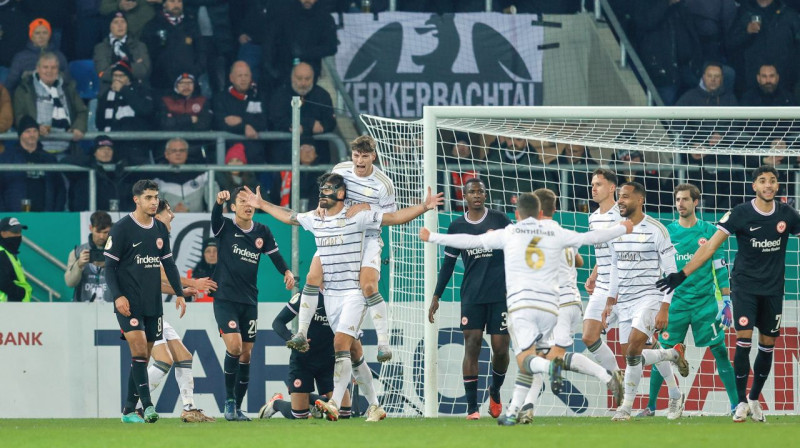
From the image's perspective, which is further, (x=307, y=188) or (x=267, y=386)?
(x=307, y=188)

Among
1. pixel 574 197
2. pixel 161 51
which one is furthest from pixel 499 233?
pixel 161 51

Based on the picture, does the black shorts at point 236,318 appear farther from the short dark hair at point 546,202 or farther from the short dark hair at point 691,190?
the short dark hair at point 691,190

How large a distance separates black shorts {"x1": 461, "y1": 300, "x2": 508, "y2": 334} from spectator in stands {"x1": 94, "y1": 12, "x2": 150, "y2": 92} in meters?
6.34

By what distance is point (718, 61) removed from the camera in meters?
17.8

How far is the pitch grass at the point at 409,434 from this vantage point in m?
8.84

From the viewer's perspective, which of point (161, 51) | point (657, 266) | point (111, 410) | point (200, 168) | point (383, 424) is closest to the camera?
point (383, 424)

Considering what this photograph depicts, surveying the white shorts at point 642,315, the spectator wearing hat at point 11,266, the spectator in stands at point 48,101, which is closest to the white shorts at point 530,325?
the white shorts at point 642,315

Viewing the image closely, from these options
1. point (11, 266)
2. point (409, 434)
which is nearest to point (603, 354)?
point (409, 434)

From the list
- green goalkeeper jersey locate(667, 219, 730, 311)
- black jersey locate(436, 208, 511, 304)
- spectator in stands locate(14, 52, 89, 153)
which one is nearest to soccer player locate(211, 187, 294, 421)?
black jersey locate(436, 208, 511, 304)

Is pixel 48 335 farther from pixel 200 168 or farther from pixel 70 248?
pixel 200 168

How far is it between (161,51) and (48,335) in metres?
4.47

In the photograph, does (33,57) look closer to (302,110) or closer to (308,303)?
(302,110)

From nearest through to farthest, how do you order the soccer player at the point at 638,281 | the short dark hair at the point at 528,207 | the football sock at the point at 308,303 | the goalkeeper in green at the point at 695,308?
the short dark hair at the point at 528,207, the football sock at the point at 308,303, the soccer player at the point at 638,281, the goalkeeper in green at the point at 695,308

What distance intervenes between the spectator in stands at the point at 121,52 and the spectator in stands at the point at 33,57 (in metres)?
0.48
